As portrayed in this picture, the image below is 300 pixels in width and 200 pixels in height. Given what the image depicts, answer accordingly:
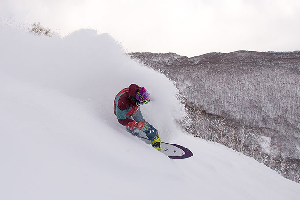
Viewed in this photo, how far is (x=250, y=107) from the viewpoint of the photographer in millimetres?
55812

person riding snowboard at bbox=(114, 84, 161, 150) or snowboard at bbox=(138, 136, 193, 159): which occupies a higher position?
person riding snowboard at bbox=(114, 84, 161, 150)

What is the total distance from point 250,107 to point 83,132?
6083cm

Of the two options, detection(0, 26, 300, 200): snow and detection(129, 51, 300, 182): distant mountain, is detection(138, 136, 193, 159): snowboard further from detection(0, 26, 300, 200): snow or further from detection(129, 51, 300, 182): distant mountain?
detection(129, 51, 300, 182): distant mountain

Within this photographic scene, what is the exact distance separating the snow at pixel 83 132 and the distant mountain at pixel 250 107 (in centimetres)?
2871

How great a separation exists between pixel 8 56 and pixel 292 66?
9230cm

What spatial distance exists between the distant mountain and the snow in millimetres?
28714

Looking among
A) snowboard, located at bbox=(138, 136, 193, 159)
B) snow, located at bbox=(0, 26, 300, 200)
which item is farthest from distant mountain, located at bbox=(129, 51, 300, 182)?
snowboard, located at bbox=(138, 136, 193, 159)

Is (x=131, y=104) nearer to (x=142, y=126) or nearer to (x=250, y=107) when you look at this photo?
(x=142, y=126)

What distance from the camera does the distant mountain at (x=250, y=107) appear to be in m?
37.8

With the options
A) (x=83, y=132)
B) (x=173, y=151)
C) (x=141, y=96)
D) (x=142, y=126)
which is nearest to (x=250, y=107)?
(x=173, y=151)

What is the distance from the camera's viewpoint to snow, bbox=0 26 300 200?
172 centimetres

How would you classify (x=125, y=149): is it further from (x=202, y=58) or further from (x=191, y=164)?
(x=202, y=58)

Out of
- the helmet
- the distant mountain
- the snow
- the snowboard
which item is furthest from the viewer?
the distant mountain

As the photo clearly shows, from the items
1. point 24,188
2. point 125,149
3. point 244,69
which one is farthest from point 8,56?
point 244,69
